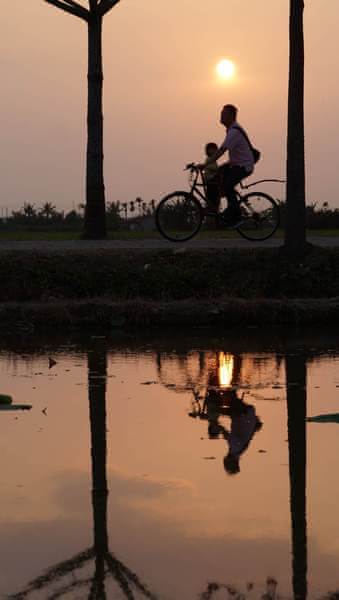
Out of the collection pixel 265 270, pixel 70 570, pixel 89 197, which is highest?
pixel 89 197

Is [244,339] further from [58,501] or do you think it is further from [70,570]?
[70,570]

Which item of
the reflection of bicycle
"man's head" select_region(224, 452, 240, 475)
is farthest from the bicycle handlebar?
"man's head" select_region(224, 452, 240, 475)

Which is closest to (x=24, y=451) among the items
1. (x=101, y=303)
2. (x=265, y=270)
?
(x=101, y=303)

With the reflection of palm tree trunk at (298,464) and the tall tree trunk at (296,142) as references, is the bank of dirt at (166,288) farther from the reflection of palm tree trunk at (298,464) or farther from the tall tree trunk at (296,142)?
the reflection of palm tree trunk at (298,464)

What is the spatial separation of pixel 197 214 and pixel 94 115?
449 cm

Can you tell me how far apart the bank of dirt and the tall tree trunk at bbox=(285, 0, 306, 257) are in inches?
12.0

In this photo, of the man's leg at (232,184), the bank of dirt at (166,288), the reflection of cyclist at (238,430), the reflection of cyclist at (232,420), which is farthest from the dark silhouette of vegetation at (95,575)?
the man's leg at (232,184)

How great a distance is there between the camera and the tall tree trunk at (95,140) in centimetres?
2011

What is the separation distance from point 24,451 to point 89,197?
1396cm

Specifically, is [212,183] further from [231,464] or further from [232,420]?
[231,464]

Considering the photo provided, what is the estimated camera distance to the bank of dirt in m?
14.1

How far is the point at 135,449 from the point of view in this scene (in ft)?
23.7

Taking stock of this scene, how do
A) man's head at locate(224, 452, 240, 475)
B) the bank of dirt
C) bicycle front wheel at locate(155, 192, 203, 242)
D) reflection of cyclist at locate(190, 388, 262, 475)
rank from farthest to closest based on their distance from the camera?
bicycle front wheel at locate(155, 192, 203, 242) < the bank of dirt < reflection of cyclist at locate(190, 388, 262, 475) < man's head at locate(224, 452, 240, 475)

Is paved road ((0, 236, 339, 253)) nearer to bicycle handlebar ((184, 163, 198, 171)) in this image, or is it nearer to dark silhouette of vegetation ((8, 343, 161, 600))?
bicycle handlebar ((184, 163, 198, 171))
